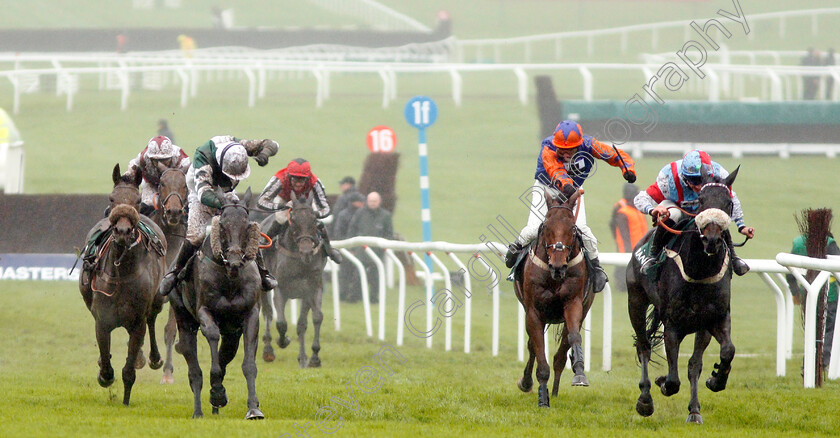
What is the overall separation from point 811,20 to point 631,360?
79.2ft

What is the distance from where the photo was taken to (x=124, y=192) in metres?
7.96

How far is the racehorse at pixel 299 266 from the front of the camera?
10.3 meters

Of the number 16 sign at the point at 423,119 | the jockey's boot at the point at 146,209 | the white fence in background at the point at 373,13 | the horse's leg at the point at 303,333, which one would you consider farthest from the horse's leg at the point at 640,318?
the white fence in background at the point at 373,13

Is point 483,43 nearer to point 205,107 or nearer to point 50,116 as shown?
point 205,107

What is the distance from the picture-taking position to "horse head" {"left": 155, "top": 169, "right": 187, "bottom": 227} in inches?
320

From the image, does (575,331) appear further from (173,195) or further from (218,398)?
(173,195)

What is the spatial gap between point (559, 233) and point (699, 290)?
950 mm

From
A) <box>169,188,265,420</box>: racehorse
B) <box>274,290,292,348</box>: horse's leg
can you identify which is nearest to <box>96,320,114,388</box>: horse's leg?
<box>169,188,265,420</box>: racehorse

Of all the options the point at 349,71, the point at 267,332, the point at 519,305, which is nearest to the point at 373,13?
the point at 349,71

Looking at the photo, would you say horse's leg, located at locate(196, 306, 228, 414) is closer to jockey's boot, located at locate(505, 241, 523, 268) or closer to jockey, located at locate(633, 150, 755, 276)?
jockey's boot, located at locate(505, 241, 523, 268)

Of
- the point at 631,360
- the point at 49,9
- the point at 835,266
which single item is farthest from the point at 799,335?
the point at 49,9

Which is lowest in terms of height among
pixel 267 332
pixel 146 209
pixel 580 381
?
pixel 267 332

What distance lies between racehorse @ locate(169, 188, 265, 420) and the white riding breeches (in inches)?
79.8

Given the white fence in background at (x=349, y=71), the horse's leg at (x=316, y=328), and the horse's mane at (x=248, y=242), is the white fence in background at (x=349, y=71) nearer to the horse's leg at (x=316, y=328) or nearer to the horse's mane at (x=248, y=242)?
the horse's leg at (x=316, y=328)
